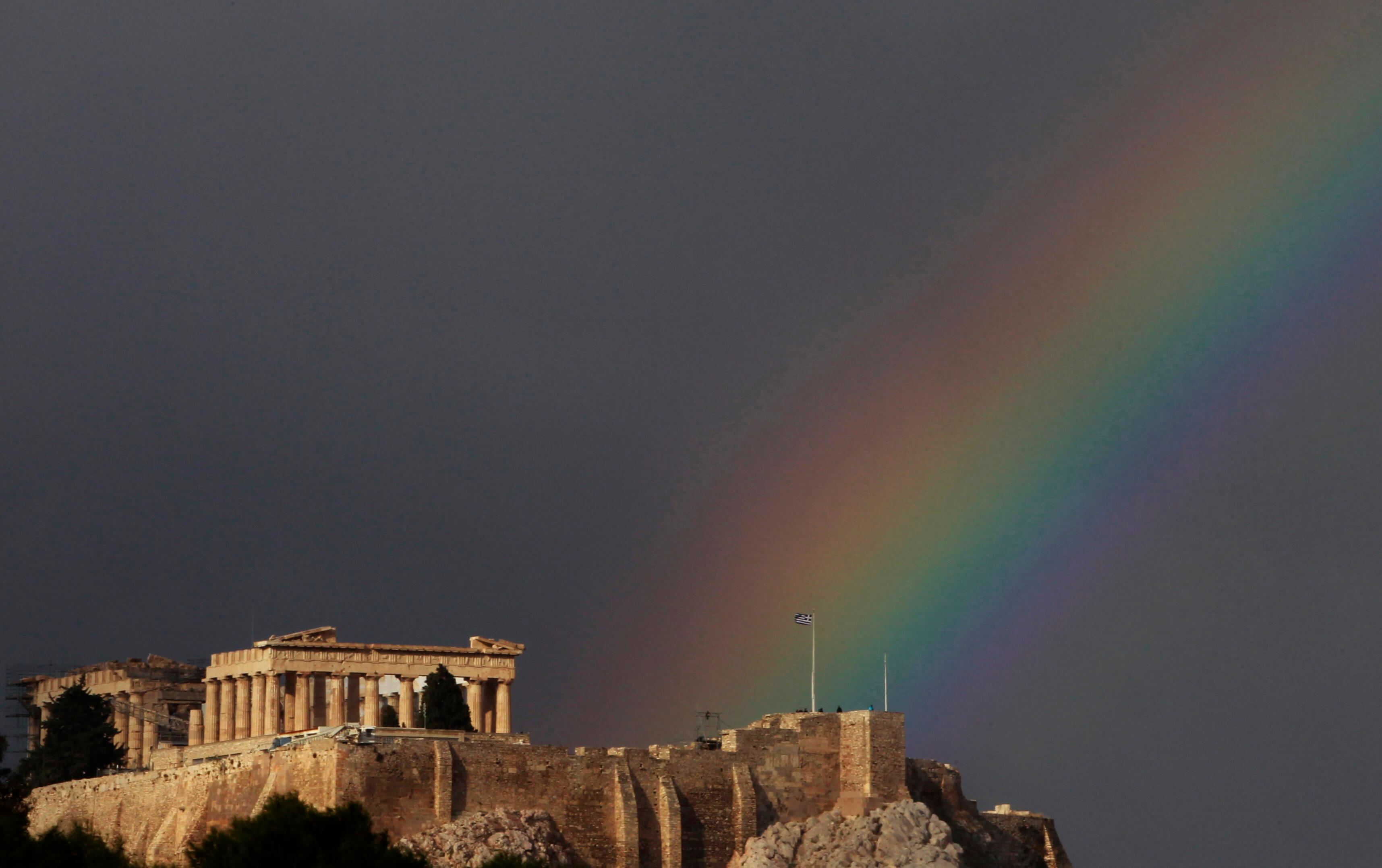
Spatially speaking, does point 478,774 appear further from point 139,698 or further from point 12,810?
point 139,698

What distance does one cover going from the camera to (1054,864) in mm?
117375

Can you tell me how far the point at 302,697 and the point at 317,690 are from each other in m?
2.40

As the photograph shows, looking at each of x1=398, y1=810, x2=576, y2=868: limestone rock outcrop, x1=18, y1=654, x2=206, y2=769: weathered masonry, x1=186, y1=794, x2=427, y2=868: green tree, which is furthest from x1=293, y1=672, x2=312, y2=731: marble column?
x1=186, y1=794, x2=427, y2=868: green tree

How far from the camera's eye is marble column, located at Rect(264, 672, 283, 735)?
11488 centimetres

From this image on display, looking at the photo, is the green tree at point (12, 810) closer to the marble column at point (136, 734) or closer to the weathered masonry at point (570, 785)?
the weathered masonry at point (570, 785)

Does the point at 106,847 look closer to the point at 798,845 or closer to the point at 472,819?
the point at 472,819

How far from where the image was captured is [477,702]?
11838 centimetres

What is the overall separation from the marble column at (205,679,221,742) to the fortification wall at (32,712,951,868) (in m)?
7.23

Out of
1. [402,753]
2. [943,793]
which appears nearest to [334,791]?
[402,753]

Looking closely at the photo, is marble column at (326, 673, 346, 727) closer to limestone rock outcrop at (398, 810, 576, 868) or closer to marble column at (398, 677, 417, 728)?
marble column at (398, 677, 417, 728)

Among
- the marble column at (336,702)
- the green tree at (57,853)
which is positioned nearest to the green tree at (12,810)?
the green tree at (57,853)

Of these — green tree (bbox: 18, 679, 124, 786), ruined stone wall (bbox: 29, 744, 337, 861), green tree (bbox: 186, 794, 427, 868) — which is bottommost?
green tree (bbox: 186, 794, 427, 868)

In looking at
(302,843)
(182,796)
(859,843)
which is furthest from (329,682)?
(302,843)

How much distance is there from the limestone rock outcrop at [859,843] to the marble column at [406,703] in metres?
16.9
